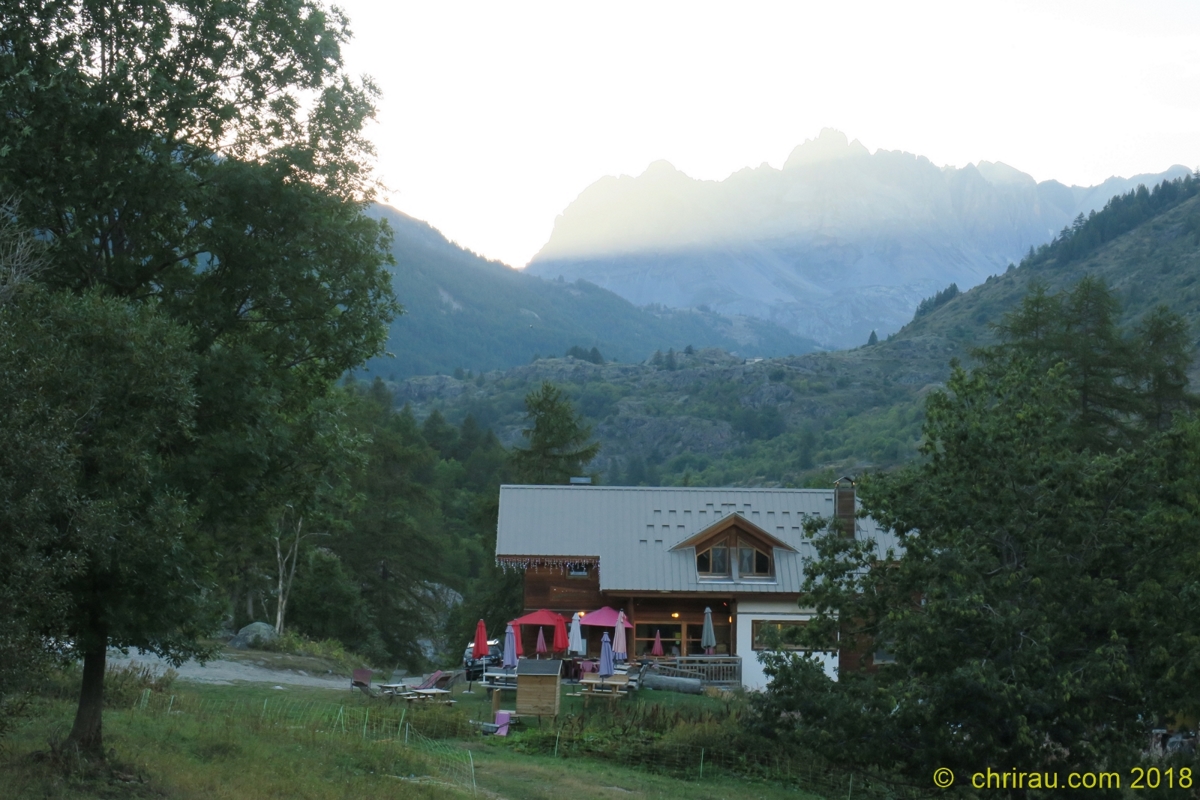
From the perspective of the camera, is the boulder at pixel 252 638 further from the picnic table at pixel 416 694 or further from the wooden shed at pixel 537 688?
the wooden shed at pixel 537 688

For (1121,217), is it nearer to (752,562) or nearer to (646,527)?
(752,562)

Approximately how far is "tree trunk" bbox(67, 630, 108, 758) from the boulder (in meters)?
21.0

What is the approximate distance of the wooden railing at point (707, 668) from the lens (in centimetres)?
3116

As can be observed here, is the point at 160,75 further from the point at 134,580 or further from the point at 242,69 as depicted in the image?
the point at 134,580

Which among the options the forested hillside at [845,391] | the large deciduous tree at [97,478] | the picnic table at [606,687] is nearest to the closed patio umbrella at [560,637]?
the picnic table at [606,687]

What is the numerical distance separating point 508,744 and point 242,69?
12684mm

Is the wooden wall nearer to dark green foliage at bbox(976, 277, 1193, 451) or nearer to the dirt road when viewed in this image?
the dirt road

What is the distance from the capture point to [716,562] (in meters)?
34.8

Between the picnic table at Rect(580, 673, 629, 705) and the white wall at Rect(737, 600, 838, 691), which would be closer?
the picnic table at Rect(580, 673, 629, 705)

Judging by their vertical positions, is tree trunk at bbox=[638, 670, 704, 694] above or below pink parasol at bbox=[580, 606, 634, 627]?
below

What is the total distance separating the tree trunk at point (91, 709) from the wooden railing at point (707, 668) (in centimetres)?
1970

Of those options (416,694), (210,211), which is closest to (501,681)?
(416,694)

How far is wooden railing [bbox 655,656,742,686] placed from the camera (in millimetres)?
31156

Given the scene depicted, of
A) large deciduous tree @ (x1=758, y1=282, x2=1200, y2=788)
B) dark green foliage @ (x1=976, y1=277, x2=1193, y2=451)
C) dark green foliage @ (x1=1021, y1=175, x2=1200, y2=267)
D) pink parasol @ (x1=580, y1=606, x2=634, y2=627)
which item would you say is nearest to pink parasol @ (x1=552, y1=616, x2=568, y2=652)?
pink parasol @ (x1=580, y1=606, x2=634, y2=627)
